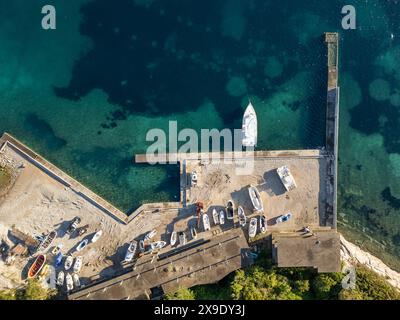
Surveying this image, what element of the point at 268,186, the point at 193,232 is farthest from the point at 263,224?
the point at 193,232

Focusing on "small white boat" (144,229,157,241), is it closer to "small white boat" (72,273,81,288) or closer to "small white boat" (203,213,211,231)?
"small white boat" (203,213,211,231)

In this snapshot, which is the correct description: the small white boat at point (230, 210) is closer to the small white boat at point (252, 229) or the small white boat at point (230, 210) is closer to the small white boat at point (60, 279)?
the small white boat at point (252, 229)

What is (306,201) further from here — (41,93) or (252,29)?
(41,93)

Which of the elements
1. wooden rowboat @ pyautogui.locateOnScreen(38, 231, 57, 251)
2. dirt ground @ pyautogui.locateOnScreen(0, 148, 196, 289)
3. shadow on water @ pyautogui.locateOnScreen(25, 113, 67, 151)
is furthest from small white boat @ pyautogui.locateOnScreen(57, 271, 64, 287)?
shadow on water @ pyautogui.locateOnScreen(25, 113, 67, 151)

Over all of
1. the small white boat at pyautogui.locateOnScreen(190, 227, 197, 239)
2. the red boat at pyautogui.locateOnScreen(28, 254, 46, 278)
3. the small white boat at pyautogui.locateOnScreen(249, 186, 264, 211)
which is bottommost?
the red boat at pyautogui.locateOnScreen(28, 254, 46, 278)

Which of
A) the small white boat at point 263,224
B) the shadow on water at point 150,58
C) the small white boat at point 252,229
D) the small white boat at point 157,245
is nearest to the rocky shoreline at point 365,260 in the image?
the small white boat at point 263,224

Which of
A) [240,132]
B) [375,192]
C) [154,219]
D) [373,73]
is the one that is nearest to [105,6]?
[240,132]

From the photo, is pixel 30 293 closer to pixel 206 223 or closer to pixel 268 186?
pixel 206 223
